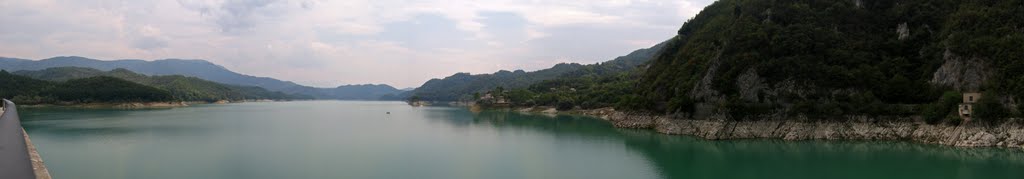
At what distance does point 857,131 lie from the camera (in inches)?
1700

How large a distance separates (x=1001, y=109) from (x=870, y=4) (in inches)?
764

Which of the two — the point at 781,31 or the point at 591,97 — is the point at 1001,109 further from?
the point at 591,97

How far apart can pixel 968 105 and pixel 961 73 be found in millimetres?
4859

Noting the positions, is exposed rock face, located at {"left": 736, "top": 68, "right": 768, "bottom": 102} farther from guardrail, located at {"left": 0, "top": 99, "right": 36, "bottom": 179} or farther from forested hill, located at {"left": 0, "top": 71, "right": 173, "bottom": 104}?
forested hill, located at {"left": 0, "top": 71, "right": 173, "bottom": 104}

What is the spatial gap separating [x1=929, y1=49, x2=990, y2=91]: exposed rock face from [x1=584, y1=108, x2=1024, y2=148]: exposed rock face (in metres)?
4.18

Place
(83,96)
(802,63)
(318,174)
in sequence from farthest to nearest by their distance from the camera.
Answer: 1. (83,96)
2. (802,63)
3. (318,174)

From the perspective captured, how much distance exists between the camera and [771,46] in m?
50.3

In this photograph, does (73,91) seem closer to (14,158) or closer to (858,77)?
(14,158)

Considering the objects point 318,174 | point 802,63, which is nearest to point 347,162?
point 318,174

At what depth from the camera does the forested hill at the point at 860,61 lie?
40.8 meters

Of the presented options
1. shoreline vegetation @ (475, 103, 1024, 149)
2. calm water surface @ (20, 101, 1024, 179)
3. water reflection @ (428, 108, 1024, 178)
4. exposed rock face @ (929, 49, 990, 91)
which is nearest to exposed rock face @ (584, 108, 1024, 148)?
shoreline vegetation @ (475, 103, 1024, 149)

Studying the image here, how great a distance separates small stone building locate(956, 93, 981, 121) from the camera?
3856 cm

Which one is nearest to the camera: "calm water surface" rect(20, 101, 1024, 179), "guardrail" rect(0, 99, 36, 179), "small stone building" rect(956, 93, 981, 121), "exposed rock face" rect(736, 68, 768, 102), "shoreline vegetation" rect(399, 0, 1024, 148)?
"guardrail" rect(0, 99, 36, 179)

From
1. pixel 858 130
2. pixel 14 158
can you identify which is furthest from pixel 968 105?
pixel 14 158
